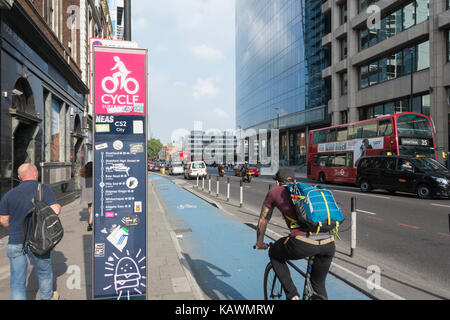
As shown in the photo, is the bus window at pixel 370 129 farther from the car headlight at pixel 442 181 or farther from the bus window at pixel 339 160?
the car headlight at pixel 442 181

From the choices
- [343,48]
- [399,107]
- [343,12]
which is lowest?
[399,107]

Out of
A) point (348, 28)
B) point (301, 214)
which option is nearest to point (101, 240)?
point (301, 214)

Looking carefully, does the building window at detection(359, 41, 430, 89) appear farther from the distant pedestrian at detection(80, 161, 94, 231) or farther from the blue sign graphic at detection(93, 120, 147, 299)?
the blue sign graphic at detection(93, 120, 147, 299)

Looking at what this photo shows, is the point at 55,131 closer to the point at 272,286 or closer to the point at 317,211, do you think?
the point at 272,286

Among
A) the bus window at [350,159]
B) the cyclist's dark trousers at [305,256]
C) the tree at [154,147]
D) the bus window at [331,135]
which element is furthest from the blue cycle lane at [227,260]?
the tree at [154,147]

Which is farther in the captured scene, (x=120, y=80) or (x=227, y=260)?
(x=227, y=260)

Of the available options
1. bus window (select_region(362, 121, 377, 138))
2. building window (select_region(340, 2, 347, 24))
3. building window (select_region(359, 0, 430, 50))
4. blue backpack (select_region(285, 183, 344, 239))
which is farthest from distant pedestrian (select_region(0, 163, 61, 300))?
building window (select_region(340, 2, 347, 24))

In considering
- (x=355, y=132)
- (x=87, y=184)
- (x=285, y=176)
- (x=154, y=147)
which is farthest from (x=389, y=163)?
(x=154, y=147)

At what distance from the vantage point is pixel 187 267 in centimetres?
525

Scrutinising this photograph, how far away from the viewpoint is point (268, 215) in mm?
3223

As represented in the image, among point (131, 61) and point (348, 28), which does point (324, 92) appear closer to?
point (348, 28)

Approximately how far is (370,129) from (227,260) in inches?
704

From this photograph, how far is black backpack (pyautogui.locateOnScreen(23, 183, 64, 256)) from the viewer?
11.0 feet
